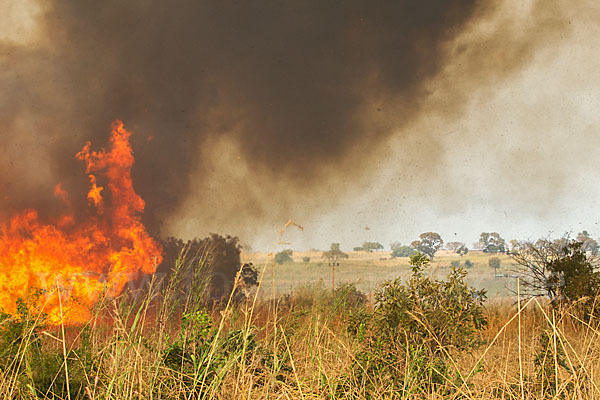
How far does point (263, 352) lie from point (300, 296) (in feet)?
19.5

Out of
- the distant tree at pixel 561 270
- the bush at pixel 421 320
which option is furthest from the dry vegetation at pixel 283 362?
the distant tree at pixel 561 270

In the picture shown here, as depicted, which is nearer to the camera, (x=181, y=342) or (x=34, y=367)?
(x=34, y=367)

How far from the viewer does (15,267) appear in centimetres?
1029

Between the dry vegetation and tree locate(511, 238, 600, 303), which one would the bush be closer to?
the dry vegetation

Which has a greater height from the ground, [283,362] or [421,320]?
[421,320]

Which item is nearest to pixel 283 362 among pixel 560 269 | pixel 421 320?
pixel 421 320

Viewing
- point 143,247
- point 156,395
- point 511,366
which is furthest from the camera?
point 143,247

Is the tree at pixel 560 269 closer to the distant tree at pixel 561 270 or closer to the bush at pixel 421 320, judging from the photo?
the distant tree at pixel 561 270

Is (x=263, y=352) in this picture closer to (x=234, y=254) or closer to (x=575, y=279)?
(x=575, y=279)

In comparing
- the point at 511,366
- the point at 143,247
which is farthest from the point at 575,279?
the point at 143,247

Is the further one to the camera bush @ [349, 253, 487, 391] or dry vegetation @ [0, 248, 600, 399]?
bush @ [349, 253, 487, 391]

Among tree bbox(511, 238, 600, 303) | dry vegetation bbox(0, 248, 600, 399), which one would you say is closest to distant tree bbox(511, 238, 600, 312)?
tree bbox(511, 238, 600, 303)

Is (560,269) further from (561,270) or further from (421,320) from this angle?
(421,320)

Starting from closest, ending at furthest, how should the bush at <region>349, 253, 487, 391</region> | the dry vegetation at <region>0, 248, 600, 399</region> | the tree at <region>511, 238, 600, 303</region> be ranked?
the dry vegetation at <region>0, 248, 600, 399</region>, the bush at <region>349, 253, 487, 391</region>, the tree at <region>511, 238, 600, 303</region>
